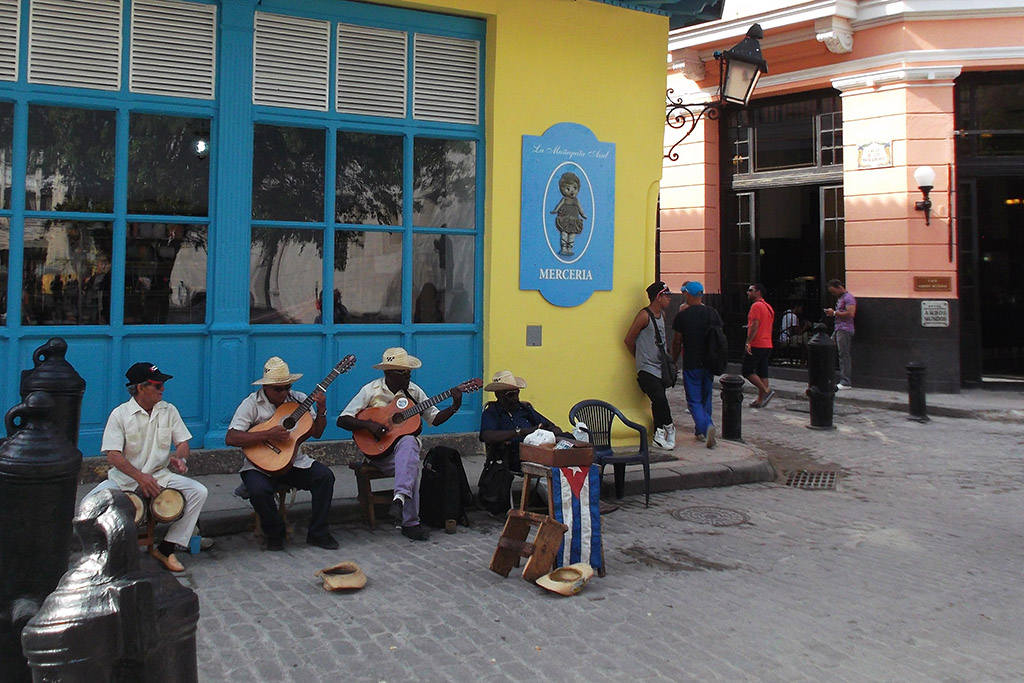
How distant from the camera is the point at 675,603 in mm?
4887

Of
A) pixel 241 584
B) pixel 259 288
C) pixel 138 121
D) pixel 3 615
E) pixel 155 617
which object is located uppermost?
pixel 138 121

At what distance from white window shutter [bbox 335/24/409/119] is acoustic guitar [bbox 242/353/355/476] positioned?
10.4 feet

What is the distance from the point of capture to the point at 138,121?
24.0 feet

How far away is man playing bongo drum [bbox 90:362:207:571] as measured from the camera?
5.37 m

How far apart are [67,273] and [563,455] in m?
4.58

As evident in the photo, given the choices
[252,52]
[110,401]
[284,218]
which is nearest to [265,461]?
[110,401]

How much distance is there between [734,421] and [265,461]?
622 cm

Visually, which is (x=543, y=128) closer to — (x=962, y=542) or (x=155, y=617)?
(x=962, y=542)

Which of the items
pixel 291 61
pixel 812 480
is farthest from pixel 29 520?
pixel 812 480

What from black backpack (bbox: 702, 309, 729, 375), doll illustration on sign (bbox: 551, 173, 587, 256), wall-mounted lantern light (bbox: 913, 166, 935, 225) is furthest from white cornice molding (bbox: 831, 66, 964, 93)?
doll illustration on sign (bbox: 551, 173, 587, 256)

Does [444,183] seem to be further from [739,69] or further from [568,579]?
[568,579]

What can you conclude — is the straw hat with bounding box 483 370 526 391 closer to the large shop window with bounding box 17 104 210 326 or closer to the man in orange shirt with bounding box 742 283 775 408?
the large shop window with bounding box 17 104 210 326

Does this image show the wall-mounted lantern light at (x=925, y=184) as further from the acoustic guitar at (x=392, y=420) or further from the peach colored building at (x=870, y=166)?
the acoustic guitar at (x=392, y=420)

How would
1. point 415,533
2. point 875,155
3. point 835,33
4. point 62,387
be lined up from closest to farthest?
point 62,387 → point 415,533 → point 835,33 → point 875,155
